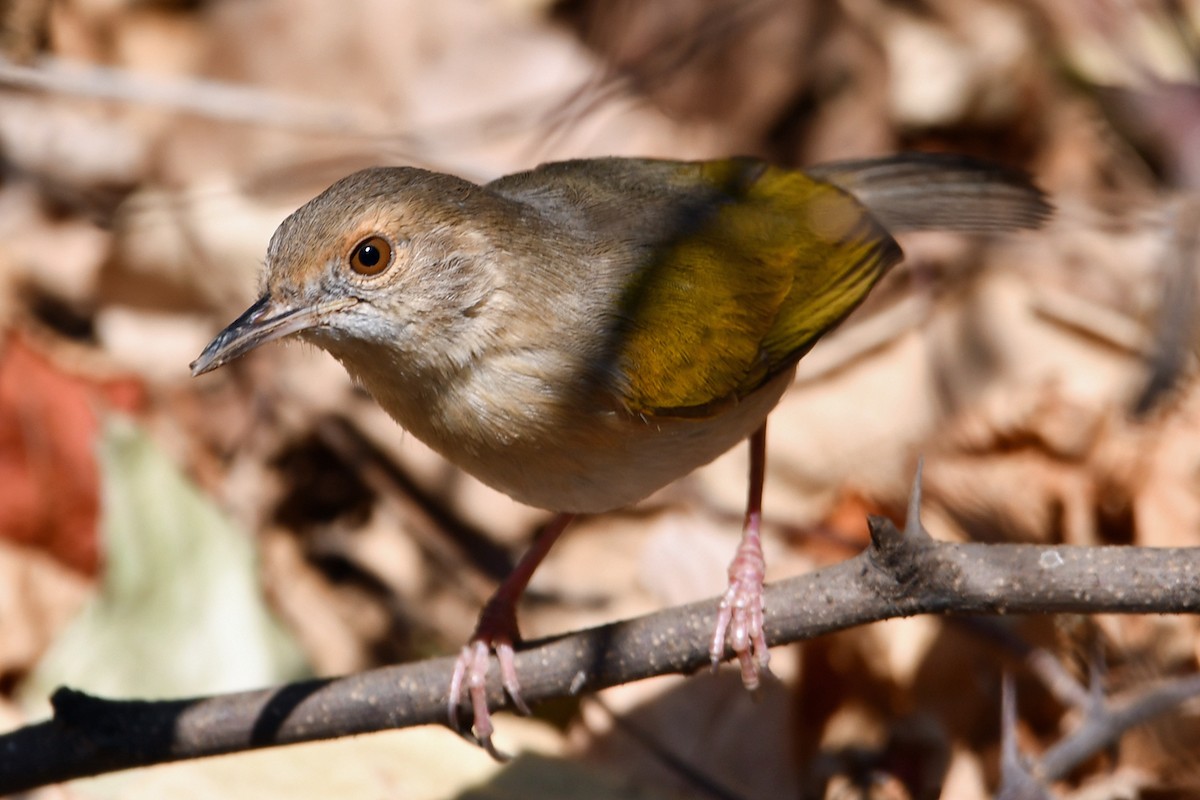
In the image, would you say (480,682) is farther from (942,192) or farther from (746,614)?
(942,192)

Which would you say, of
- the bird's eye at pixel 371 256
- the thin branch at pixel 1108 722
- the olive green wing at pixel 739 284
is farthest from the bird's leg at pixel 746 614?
the bird's eye at pixel 371 256

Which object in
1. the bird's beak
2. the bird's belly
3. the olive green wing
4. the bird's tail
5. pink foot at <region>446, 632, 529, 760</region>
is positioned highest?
the bird's tail

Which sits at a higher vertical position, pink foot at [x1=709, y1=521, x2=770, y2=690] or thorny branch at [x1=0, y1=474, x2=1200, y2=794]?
pink foot at [x1=709, y1=521, x2=770, y2=690]

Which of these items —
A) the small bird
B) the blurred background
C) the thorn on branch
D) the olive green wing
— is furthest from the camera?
the blurred background

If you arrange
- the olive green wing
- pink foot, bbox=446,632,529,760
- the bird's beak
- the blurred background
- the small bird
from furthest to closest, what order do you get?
the blurred background → the olive green wing → pink foot, bbox=446,632,529,760 → the small bird → the bird's beak

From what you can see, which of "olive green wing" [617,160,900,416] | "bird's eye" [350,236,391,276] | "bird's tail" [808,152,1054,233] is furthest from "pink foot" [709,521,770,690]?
"bird's tail" [808,152,1054,233]

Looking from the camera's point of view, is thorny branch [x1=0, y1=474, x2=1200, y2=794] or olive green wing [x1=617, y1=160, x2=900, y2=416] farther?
olive green wing [x1=617, y1=160, x2=900, y2=416]

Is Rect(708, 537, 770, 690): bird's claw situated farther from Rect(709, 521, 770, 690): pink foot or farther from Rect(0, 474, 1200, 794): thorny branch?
Rect(0, 474, 1200, 794): thorny branch
